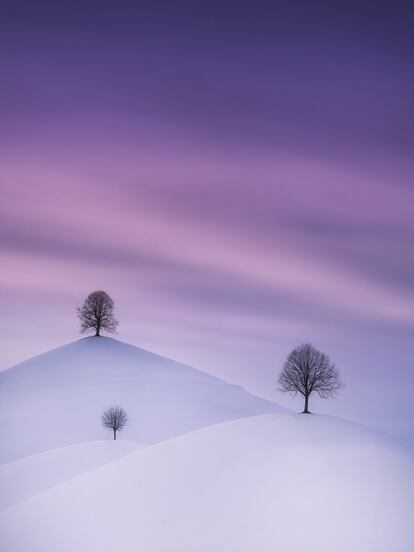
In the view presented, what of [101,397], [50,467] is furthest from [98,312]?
[50,467]

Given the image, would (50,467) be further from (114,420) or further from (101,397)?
(101,397)

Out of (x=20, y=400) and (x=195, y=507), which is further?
(x=20, y=400)

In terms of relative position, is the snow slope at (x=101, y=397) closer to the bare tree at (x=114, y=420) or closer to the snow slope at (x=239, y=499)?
the bare tree at (x=114, y=420)

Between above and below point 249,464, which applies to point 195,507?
below

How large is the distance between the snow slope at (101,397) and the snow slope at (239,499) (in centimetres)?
4046

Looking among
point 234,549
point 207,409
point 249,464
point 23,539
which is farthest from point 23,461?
point 207,409

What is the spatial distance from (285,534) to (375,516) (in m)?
6.28

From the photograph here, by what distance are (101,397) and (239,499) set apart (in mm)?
64634

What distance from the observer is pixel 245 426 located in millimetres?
56281

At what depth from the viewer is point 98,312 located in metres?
127

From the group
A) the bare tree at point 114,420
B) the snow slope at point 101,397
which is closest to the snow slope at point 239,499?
the bare tree at point 114,420

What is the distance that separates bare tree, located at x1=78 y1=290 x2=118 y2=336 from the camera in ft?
412

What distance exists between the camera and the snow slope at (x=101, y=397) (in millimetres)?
95250

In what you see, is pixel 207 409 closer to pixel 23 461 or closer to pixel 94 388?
pixel 94 388
